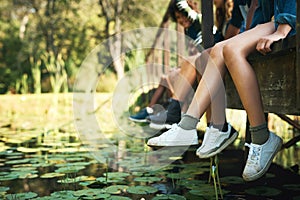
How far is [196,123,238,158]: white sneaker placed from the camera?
3.87 ft

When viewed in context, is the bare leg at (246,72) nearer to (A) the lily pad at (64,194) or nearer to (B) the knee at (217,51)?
(B) the knee at (217,51)

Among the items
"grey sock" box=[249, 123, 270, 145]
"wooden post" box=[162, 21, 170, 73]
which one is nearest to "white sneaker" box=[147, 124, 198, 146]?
"grey sock" box=[249, 123, 270, 145]

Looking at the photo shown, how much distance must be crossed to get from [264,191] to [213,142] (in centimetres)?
40

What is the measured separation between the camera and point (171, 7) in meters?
2.46

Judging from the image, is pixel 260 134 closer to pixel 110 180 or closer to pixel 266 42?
pixel 266 42

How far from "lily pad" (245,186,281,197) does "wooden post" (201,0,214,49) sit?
565 millimetres

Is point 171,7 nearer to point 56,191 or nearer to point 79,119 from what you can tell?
point 56,191

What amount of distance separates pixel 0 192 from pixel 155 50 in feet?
9.13

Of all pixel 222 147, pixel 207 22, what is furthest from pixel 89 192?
pixel 207 22

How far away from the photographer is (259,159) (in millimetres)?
1088

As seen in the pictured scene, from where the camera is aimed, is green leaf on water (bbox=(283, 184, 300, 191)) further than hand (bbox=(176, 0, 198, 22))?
No

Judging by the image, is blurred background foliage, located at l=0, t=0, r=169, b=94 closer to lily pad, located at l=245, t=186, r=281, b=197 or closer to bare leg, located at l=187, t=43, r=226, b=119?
lily pad, located at l=245, t=186, r=281, b=197

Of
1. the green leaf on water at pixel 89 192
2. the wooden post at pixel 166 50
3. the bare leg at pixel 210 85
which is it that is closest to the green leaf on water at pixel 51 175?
the green leaf on water at pixel 89 192

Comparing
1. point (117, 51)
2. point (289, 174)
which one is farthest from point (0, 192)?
point (117, 51)
